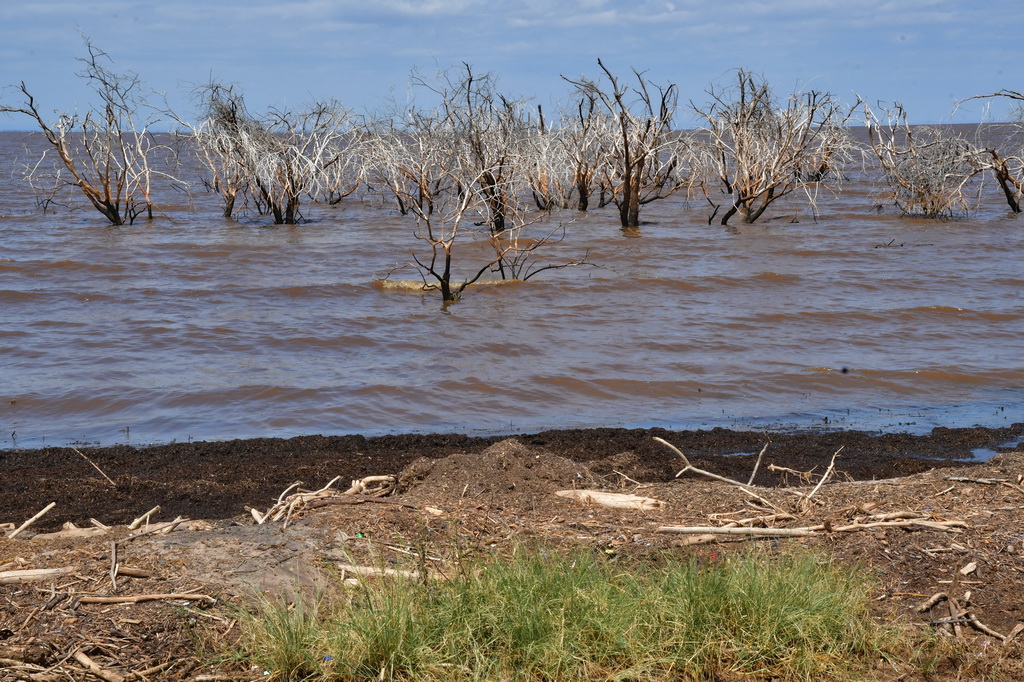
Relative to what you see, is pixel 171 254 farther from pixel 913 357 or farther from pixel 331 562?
pixel 331 562

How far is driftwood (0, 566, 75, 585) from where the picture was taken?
3.47m

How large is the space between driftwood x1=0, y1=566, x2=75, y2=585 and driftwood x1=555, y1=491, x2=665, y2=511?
222 centimetres

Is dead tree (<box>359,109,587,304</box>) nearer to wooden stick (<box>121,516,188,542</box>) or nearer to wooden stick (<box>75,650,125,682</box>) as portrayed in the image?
wooden stick (<box>121,516,188,542</box>)

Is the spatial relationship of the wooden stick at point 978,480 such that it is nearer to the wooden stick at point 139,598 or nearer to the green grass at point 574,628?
the green grass at point 574,628

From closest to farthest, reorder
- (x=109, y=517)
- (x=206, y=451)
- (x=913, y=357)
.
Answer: (x=109, y=517), (x=206, y=451), (x=913, y=357)

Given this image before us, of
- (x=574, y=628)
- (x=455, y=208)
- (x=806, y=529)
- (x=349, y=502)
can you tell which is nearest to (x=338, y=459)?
(x=349, y=502)

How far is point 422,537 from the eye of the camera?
3.76 m

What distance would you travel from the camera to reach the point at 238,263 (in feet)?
59.1

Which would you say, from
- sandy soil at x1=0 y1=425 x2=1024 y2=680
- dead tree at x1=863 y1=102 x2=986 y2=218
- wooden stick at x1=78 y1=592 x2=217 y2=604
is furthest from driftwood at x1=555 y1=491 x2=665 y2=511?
dead tree at x1=863 y1=102 x2=986 y2=218

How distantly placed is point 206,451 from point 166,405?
71.5 inches

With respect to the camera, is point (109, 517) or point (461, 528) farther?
point (109, 517)

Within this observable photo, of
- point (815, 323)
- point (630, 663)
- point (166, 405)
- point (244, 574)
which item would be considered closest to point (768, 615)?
point (630, 663)

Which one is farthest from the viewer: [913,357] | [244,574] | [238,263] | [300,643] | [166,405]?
[238,263]

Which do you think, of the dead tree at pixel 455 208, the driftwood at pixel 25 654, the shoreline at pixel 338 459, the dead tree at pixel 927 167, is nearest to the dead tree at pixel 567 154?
the dead tree at pixel 455 208
